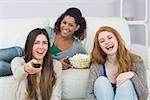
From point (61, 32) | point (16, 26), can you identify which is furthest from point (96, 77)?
point (16, 26)

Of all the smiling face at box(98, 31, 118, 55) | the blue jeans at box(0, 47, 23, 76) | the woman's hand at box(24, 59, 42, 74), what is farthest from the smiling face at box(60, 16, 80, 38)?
the woman's hand at box(24, 59, 42, 74)

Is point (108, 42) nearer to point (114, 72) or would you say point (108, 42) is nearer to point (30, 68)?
point (114, 72)

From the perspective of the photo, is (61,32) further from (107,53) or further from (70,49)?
(107,53)

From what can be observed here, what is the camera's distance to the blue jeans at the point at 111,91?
166 cm

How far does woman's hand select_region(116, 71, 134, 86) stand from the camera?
1717 mm

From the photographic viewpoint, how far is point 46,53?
1.84 meters

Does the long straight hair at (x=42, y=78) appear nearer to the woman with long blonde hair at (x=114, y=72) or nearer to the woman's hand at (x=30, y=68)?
the woman's hand at (x=30, y=68)

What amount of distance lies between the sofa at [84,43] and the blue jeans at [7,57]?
0.06m

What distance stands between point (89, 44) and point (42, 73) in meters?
0.70

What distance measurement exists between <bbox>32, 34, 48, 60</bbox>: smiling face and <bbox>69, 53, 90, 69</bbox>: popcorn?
354 millimetres

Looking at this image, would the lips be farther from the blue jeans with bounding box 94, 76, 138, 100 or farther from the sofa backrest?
the sofa backrest

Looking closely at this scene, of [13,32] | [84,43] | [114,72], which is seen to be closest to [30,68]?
[114,72]

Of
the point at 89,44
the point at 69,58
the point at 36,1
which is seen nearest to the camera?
the point at 69,58

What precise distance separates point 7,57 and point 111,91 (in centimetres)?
75
